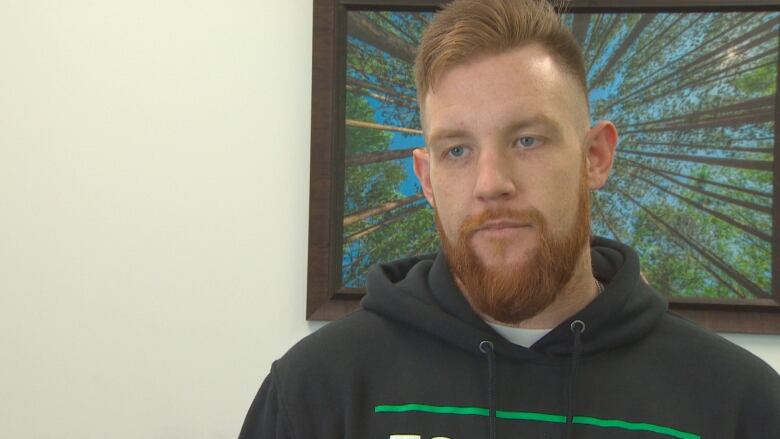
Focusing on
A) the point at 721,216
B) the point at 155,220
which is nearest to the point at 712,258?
the point at 721,216

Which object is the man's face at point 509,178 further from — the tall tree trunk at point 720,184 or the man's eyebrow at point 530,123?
the tall tree trunk at point 720,184

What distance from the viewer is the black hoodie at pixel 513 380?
96 centimetres

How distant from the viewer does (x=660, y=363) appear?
3.35 ft

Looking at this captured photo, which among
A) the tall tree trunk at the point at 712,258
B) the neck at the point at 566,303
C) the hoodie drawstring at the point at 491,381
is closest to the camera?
the hoodie drawstring at the point at 491,381

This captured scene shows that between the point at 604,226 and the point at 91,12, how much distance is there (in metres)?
1.39

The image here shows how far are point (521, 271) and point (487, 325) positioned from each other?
0.37 ft

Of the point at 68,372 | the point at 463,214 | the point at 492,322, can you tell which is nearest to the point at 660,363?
the point at 492,322

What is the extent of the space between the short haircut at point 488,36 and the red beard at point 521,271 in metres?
0.18

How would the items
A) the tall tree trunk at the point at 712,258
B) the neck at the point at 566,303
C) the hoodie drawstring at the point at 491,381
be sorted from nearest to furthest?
the hoodie drawstring at the point at 491,381, the neck at the point at 566,303, the tall tree trunk at the point at 712,258

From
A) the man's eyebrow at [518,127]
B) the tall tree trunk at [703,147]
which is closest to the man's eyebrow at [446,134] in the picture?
the man's eyebrow at [518,127]

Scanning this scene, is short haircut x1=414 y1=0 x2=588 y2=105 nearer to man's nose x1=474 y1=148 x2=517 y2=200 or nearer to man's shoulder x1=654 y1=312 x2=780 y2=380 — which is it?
man's nose x1=474 y1=148 x2=517 y2=200

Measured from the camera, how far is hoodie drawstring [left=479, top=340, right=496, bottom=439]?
→ 950mm

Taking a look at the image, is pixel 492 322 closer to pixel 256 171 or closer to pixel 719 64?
pixel 256 171

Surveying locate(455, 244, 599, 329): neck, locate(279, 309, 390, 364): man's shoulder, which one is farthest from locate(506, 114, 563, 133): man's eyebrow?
locate(279, 309, 390, 364): man's shoulder
